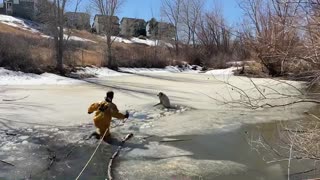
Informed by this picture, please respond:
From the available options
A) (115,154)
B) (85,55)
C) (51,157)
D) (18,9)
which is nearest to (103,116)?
(115,154)

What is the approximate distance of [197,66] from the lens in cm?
4584

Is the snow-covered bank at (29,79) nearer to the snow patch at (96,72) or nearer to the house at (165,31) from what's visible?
the snow patch at (96,72)

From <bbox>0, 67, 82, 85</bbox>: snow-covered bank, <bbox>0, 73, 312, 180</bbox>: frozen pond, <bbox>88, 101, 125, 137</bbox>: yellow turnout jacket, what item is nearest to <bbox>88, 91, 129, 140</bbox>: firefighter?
<bbox>88, 101, 125, 137</bbox>: yellow turnout jacket

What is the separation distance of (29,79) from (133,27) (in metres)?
59.5

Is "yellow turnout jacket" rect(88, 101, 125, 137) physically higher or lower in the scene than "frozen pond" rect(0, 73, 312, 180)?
higher

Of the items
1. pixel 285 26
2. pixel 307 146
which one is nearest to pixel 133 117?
pixel 307 146

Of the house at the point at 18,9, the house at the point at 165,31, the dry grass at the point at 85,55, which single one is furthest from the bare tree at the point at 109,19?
the house at the point at 18,9

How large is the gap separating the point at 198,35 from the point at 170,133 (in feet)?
136

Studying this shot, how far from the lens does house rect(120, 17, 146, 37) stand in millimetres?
78938

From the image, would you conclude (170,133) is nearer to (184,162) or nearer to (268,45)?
(184,162)

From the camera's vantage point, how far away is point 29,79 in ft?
Answer: 70.1

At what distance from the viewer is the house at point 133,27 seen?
259ft

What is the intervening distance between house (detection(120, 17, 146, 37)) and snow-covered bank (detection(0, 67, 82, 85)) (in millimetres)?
55198

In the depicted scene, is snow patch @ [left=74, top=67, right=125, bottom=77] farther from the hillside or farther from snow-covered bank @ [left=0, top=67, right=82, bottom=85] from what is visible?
snow-covered bank @ [left=0, top=67, right=82, bottom=85]
